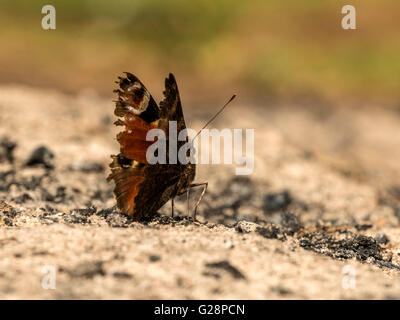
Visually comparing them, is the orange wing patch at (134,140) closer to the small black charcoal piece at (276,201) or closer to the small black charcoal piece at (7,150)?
the small black charcoal piece at (276,201)

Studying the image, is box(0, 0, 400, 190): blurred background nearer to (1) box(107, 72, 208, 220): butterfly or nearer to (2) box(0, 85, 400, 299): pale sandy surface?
(2) box(0, 85, 400, 299): pale sandy surface

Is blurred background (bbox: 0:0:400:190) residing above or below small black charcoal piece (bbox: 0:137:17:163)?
above

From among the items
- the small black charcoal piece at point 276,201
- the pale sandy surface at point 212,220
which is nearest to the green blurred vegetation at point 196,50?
the pale sandy surface at point 212,220

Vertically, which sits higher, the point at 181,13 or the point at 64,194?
the point at 181,13

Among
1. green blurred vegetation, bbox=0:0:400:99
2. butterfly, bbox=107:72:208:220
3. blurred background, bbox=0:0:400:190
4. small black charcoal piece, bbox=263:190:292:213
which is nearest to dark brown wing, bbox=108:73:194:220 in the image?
butterfly, bbox=107:72:208:220
